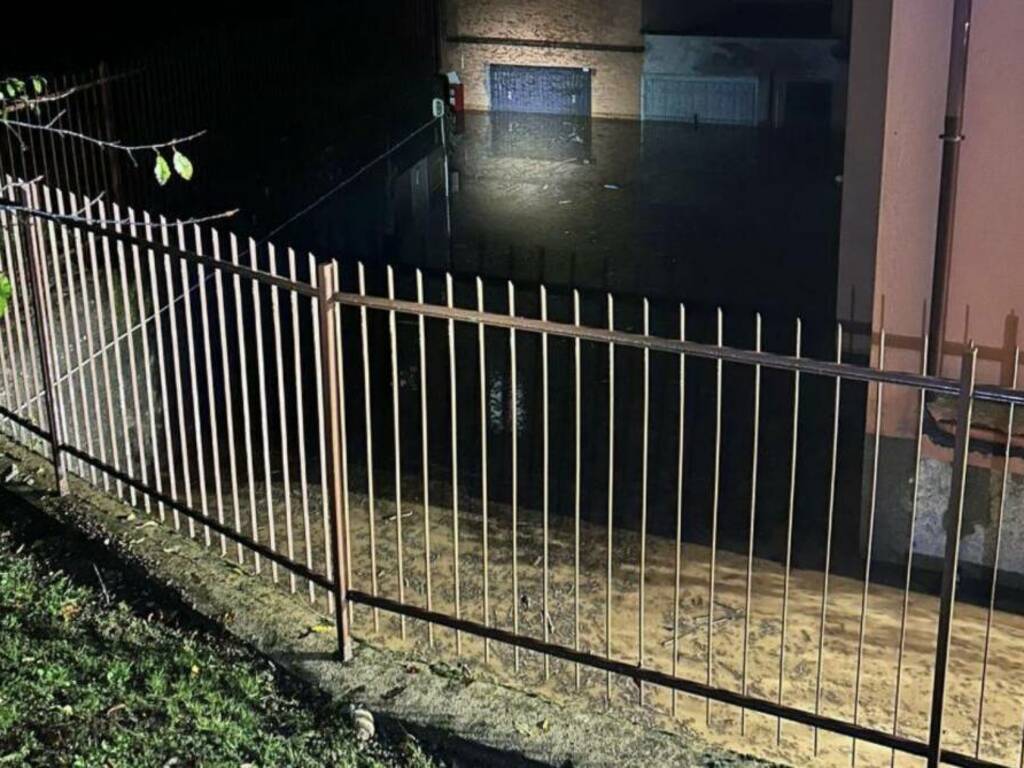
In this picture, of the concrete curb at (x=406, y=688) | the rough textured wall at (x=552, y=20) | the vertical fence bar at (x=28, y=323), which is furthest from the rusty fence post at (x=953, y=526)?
the rough textured wall at (x=552, y=20)

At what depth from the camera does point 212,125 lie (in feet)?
45.4

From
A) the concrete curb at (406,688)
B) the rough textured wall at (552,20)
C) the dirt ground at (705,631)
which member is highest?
the rough textured wall at (552,20)


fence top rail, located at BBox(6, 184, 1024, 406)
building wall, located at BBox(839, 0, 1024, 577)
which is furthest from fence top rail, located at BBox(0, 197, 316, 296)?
building wall, located at BBox(839, 0, 1024, 577)

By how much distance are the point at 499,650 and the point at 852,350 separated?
5075 mm

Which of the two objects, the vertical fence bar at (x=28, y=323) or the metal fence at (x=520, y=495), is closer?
the metal fence at (x=520, y=495)

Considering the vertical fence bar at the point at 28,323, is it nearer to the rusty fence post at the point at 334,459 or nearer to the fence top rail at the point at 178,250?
the fence top rail at the point at 178,250

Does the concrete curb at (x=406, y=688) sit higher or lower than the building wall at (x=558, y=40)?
lower

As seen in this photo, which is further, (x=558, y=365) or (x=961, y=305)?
(x=558, y=365)

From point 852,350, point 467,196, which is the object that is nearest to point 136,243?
point 852,350

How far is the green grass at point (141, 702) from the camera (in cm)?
491

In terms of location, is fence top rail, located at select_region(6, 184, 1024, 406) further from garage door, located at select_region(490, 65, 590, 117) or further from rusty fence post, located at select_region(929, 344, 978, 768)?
garage door, located at select_region(490, 65, 590, 117)

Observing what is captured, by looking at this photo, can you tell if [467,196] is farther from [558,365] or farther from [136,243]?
[136,243]

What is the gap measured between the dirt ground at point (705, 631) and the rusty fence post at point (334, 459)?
0.78 meters

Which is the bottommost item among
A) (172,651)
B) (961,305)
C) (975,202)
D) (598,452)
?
(598,452)
